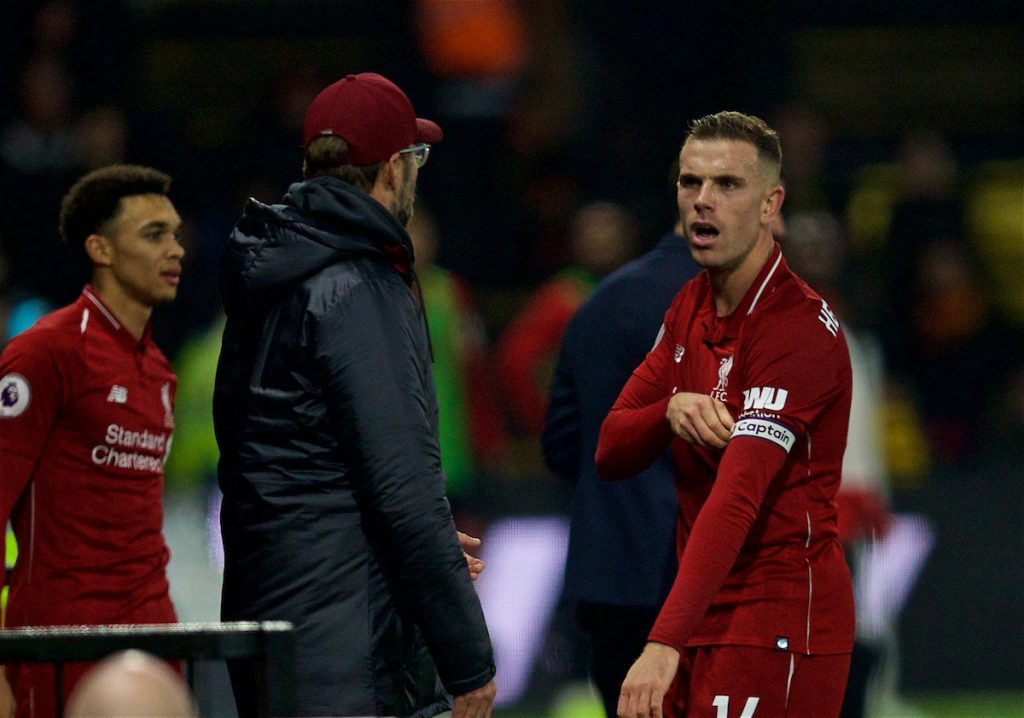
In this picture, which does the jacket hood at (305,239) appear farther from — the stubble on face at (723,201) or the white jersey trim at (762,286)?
the white jersey trim at (762,286)

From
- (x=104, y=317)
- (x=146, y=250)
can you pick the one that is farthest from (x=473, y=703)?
(x=146, y=250)

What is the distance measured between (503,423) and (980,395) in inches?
120

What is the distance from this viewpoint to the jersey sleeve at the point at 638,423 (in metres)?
4.15

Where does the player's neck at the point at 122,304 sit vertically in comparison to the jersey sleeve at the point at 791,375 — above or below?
above

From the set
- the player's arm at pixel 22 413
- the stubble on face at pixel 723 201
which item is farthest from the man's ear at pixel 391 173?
the player's arm at pixel 22 413

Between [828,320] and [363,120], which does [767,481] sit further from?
[363,120]

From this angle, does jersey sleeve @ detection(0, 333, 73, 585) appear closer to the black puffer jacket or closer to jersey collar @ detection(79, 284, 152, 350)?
jersey collar @ detection(79, 284, 152, 350)

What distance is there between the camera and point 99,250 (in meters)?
5.49

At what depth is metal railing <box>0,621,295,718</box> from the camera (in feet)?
10.0

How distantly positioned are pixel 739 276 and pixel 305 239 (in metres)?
1.01

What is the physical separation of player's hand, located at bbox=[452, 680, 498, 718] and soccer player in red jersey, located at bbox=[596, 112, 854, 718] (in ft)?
1.06

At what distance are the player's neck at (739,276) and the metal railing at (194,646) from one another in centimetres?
148

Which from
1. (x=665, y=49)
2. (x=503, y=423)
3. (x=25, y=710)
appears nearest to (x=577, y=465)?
(x=25, y=710)

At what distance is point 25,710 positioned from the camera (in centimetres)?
494
